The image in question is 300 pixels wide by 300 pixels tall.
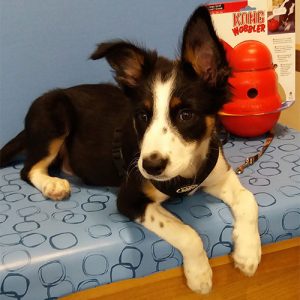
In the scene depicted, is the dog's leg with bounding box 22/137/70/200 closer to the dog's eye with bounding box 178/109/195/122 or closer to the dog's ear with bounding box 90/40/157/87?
the dog's ear with bounding box 90/40/157/87

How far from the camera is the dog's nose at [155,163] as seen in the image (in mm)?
1036

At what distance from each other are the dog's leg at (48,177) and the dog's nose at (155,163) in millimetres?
486

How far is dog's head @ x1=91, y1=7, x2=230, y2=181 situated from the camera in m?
1.07

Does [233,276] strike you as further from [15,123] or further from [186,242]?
[15,123]

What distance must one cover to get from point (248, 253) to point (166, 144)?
1.27ft

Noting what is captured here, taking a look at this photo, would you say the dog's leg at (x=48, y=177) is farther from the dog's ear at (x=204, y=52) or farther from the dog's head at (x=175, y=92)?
the dog's ear at (x=204, y=52)

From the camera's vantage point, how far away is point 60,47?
180 cm

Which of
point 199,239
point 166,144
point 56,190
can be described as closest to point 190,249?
point 199,239

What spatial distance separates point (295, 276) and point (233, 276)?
239 millimetres

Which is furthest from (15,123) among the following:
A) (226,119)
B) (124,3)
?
(226,119)

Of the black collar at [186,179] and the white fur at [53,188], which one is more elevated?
the black collar at [186,179]

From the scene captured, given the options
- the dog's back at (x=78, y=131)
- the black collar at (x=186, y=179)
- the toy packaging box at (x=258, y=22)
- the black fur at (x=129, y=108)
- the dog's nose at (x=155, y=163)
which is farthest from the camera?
the toy packaging box at (x=258, y=22)

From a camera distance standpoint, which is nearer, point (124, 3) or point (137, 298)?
point (137, 298)

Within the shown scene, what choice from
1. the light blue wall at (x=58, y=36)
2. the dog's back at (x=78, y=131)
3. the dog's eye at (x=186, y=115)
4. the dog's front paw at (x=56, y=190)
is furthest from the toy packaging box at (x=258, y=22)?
the dog's front paw at (x=56, y=190)
